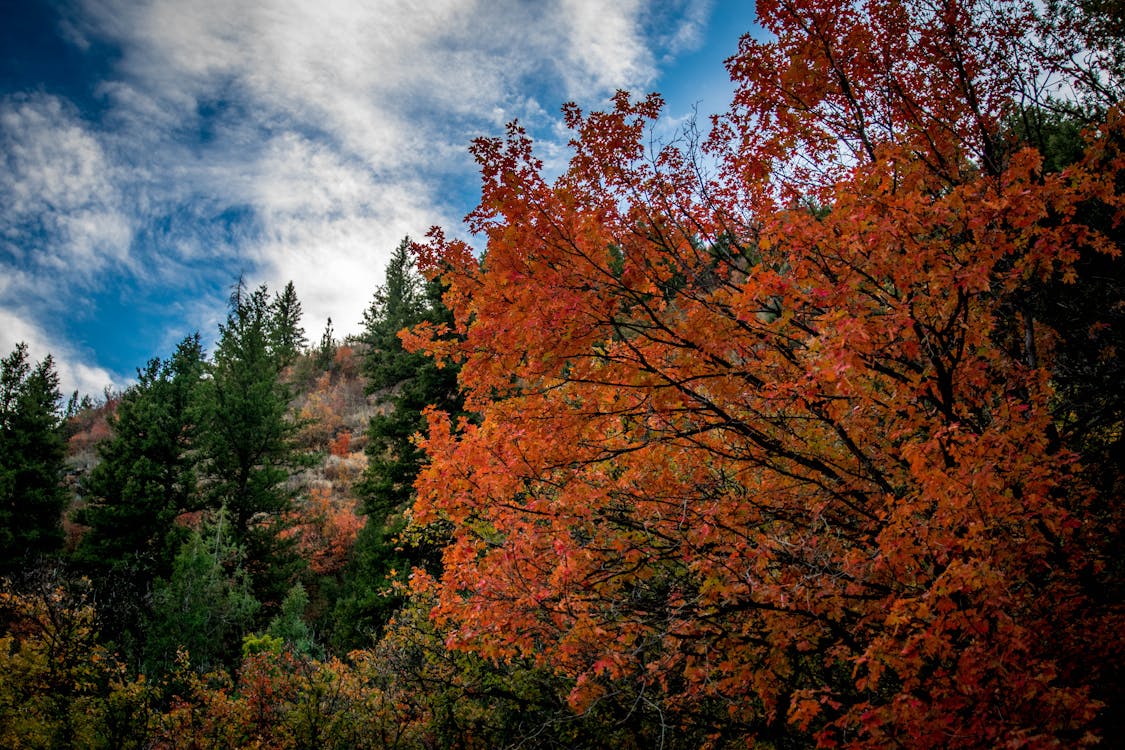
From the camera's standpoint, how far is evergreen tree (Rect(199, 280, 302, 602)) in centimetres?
2175

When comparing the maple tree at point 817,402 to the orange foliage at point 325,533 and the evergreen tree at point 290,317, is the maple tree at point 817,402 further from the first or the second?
the evergreen tree at point 290,317

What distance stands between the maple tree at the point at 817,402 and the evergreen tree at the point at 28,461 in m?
24.1

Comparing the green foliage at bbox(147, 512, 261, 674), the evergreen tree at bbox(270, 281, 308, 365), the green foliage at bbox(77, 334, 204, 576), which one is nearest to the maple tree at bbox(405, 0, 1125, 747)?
the green foliage at bbox(147, 512, 261, 674)

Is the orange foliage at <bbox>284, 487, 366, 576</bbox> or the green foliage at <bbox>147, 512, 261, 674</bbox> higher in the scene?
the orange foliage at <bbox>284, 487, 366, 576</bbox>

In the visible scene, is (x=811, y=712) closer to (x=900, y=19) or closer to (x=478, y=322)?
(x=478, y=322)

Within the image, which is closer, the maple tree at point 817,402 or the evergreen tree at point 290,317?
the maple tree at point 817,402

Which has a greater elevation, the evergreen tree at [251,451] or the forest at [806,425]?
the evergreen tree at [251,451]

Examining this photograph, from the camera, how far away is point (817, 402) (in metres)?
4.74

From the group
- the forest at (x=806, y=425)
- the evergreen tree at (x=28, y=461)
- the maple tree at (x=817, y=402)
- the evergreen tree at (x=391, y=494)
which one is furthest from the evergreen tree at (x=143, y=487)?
the maple tree at (x=817, y=402)

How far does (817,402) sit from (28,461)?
29.7m

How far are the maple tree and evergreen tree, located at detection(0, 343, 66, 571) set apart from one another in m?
24.1

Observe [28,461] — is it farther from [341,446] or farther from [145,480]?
[341,446]

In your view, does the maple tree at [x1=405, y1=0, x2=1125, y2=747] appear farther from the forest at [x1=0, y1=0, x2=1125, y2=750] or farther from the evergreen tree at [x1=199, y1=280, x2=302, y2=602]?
the evergreen tree at [x1=199, y1=280, x2=302, y2=602]

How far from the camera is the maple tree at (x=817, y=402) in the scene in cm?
373
